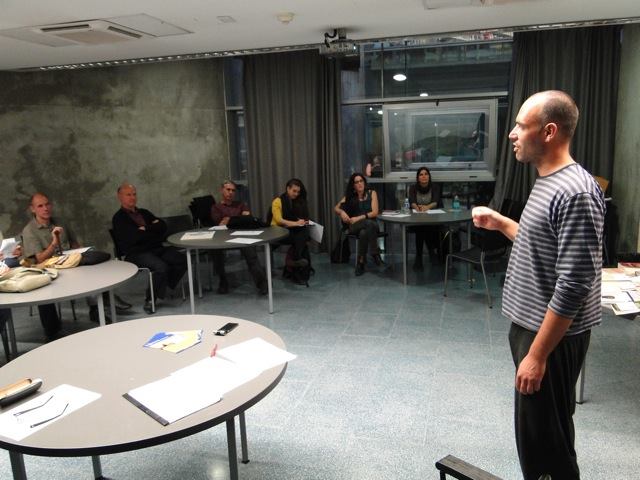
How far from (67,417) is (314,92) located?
234 inches

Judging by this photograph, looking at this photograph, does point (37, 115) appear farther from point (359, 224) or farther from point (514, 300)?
point (514, 300)

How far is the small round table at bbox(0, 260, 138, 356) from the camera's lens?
3.14 m

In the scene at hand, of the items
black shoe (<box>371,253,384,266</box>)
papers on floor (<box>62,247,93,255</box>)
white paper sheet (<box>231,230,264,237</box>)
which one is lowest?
black shoe (<box>371,253,384,266</box>)

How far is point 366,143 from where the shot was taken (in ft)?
23.7

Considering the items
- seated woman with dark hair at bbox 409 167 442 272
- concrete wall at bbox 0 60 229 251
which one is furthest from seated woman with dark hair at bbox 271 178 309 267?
concrete wall at bbox 0 60 229 251

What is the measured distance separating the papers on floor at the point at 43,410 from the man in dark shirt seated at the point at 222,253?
363 cm

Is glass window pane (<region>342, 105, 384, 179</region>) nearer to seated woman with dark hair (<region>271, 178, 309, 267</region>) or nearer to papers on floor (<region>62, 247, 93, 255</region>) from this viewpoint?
seated woman with dark hair (<region>271, 178, 309, 267</region>)

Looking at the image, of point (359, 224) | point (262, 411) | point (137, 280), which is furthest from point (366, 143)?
point (262, 411)

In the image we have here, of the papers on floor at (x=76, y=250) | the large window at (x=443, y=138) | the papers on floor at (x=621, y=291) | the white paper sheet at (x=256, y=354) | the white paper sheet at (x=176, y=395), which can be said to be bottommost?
the papers on floor at (x=621, y=291)

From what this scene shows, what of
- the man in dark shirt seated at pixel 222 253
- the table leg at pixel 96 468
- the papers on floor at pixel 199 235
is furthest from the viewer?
the man in dark shirt seated at pixel 222 253

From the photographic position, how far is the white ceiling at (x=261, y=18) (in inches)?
141

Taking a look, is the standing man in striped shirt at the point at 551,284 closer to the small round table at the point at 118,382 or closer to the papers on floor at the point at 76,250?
the small round table at the point at 118,382

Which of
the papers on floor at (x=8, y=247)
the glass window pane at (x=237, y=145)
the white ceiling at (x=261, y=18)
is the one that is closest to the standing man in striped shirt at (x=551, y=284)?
the white ceiling at (x=261, y=18)

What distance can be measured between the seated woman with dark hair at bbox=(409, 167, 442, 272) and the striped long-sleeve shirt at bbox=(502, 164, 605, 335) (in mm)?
4578
